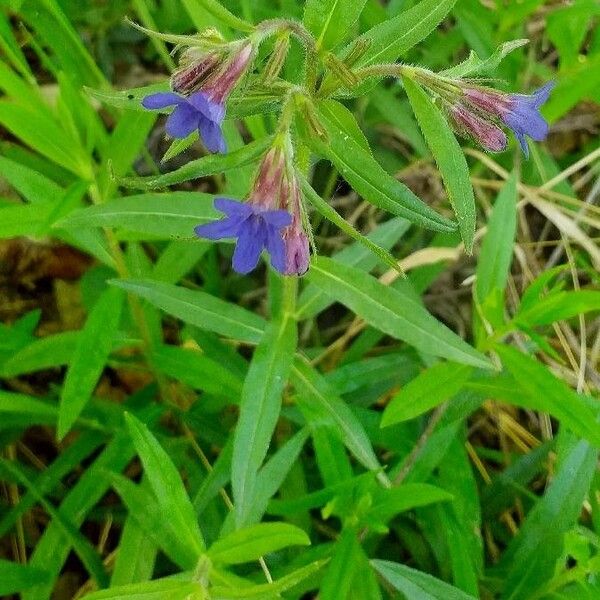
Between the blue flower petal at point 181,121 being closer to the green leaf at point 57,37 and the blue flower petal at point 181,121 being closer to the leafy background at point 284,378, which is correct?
the leafy background at point 284,378

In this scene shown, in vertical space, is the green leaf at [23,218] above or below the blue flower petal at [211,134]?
below

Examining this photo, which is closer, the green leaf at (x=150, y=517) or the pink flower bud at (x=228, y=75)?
the pink flower bud at (x=228, y=75)

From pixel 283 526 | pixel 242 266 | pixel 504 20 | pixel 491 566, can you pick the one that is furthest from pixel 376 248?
pixel 504 20

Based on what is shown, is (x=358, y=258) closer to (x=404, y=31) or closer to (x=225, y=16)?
(x=404, y=31)

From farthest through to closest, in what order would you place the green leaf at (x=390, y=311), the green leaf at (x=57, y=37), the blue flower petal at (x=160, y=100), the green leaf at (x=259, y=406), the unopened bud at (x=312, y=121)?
the green leaf at (x=57, y=37)
the green leaf at (x=390, y=311)
the green leaf at (x=259, y=406)
the unopened bud at (x=312, y=121)
the blue flower petal at (x=160, y=100)

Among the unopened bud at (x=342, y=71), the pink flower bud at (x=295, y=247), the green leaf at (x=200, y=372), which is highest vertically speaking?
the unopened bud at (x=342, y=71)

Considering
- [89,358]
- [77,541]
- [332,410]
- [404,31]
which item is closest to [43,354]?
[89,358]

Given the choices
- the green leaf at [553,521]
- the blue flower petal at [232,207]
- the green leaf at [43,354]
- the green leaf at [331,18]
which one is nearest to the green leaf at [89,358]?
the green leaf at [43,354]
